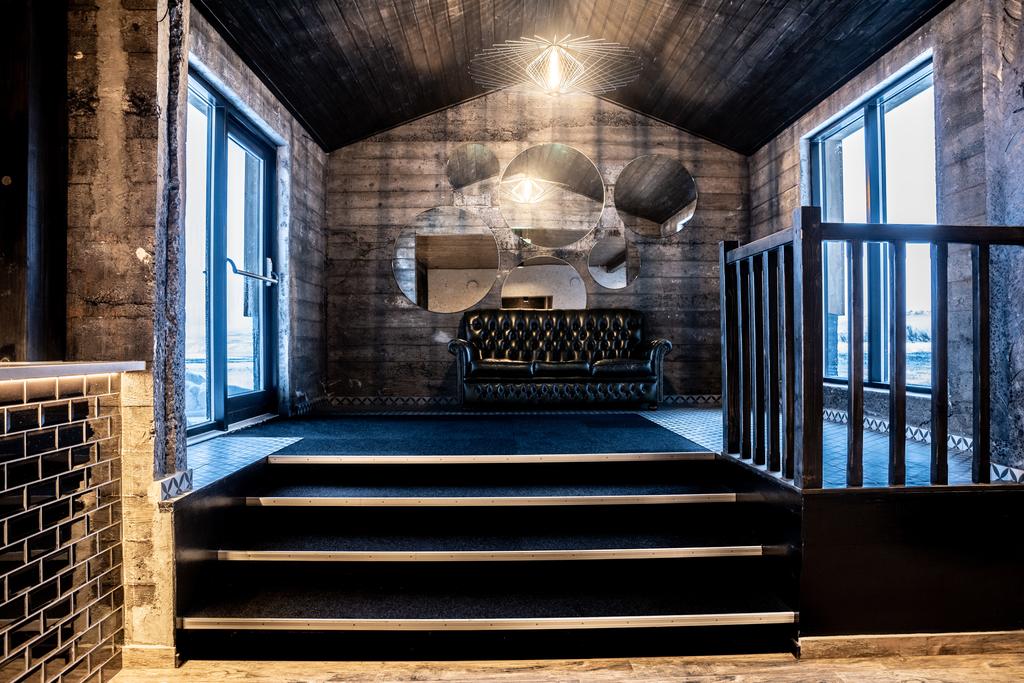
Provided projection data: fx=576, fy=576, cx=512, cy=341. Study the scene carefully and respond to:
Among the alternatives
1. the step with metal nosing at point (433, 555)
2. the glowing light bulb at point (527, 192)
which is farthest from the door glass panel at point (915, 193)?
the glowing light bulb at point (527, 192)

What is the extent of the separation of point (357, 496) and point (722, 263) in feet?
6.66

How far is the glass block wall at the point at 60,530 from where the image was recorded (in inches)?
64.2

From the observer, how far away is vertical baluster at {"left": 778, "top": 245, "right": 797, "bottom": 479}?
2.22 metres

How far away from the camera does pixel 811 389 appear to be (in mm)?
2084

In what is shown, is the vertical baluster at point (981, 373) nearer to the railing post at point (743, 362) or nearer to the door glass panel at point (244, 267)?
the railing post at point (743, 362)

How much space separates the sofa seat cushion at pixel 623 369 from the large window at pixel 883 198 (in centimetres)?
147

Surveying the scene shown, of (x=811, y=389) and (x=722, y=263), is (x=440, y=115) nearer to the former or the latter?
(x=722, y=263)

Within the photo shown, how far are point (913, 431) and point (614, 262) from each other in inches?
119

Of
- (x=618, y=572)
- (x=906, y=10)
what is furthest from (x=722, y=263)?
(x=906, y=10)

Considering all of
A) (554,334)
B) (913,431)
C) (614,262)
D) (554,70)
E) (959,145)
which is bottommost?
(913,431)

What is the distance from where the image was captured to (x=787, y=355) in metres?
2.23

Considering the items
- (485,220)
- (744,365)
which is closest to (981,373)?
(744,365)

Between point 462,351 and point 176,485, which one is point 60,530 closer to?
point 176,485

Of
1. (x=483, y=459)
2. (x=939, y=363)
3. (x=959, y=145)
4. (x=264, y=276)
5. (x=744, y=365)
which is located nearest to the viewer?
(x=939, y=363)
